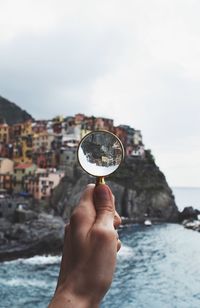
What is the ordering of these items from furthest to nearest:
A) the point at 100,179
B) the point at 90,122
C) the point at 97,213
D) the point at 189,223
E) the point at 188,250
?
the point at 90,122, the point at 189,223, the point at 188,250, the point at 100,179, the point at 97,213

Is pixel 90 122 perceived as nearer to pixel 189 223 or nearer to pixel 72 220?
pixel 189 223

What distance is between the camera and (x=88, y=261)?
141 cm

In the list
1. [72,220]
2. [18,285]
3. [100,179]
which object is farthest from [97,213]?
[18,285]

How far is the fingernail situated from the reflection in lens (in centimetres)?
24

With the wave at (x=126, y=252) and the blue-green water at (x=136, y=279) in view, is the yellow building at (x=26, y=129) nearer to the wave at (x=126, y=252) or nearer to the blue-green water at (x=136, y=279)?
the blue-green water at (x=136, y=279)

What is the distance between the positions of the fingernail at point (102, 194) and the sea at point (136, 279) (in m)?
23.1

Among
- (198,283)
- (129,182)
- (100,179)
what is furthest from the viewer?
(129,182)

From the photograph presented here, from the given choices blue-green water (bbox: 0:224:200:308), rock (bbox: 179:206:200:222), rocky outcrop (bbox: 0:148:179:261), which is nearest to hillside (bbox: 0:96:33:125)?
rocky outcrop (bbox: 0:148:179:261)

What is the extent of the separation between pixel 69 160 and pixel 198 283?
136ft

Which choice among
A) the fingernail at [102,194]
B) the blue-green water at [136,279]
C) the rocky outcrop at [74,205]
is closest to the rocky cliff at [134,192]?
the rocky outcrop at [74,205]

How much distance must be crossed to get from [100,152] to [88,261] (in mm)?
604

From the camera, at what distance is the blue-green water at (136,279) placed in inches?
973

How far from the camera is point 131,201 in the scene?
69.0 metres

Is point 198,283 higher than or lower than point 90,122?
lower
